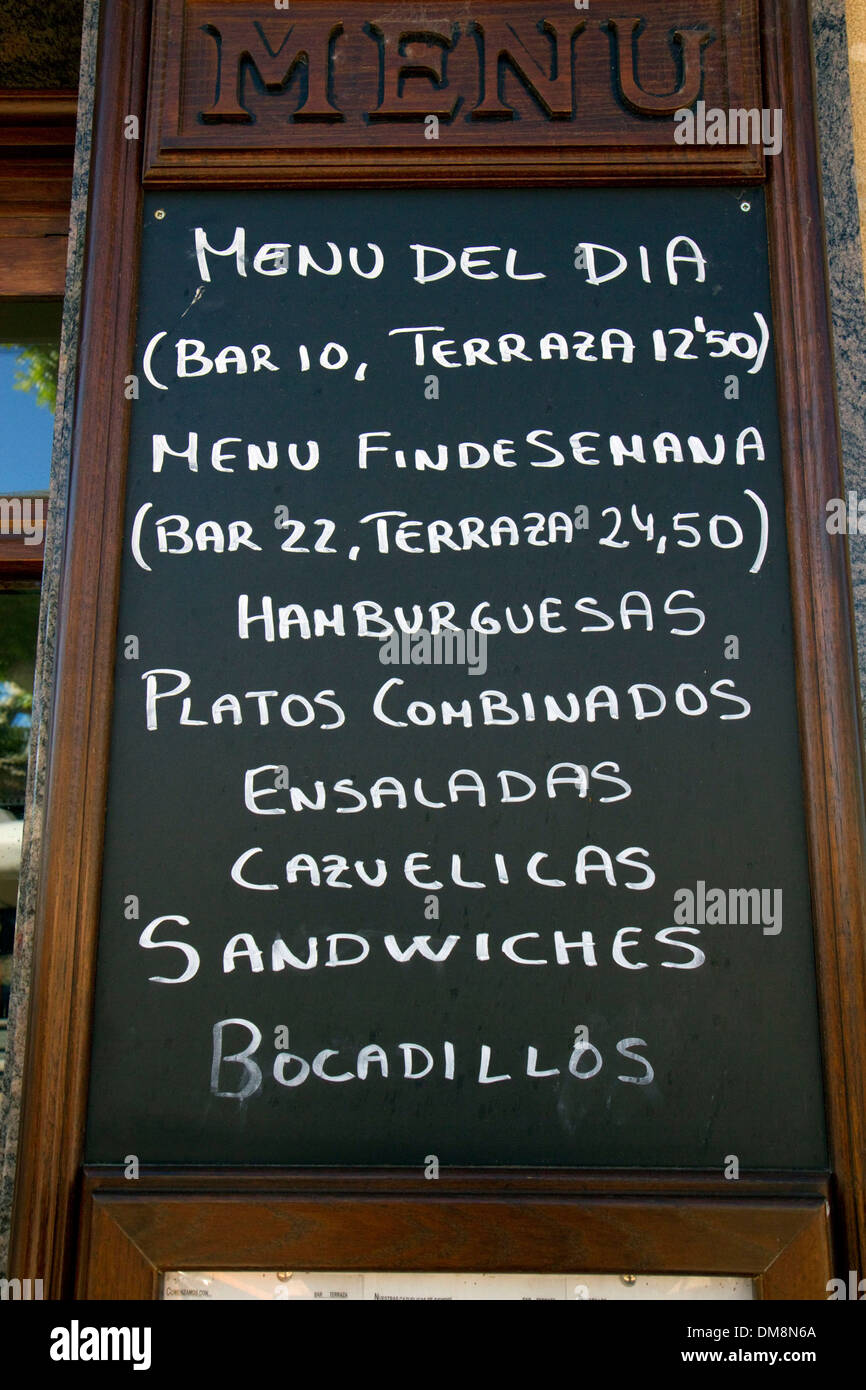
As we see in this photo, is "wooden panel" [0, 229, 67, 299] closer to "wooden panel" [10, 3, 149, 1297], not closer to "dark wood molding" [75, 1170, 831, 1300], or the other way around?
"wooden panel" [10, 3, 149, 1297]

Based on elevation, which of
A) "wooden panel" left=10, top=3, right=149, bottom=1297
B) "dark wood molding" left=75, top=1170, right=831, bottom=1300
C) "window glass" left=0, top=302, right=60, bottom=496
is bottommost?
"dark wood molding" left=75, top=1170, right=831, bottom=1300

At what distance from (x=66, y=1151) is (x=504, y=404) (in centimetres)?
149

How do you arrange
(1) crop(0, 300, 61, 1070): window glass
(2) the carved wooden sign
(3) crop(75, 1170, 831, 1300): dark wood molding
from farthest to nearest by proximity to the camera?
(1) crop(0, 300, 61, 1070): window glass, (2) the carved wooden sign, (3) crop(75, 1170, 831, 1300): dark wood molding

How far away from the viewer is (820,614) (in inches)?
68.8

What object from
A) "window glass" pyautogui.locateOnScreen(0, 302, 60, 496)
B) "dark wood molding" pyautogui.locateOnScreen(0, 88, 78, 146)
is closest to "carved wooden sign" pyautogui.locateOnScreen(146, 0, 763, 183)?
"dark wood molding" pyautogui.locateOnScreen(0, 88, 78, 146)

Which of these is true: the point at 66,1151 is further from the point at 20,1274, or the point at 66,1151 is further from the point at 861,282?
the point at 861,282

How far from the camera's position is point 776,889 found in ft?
5.44

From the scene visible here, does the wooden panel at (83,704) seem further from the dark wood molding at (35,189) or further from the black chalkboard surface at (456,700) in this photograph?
the dark wood molding at (35,189)

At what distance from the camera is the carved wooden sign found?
6.30 feet

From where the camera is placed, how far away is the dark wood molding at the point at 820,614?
1.59 m

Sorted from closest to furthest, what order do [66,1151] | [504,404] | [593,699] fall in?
[66,1151]
[593,699]
[504,404]

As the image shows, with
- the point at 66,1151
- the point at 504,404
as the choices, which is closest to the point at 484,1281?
the point at 66,1151

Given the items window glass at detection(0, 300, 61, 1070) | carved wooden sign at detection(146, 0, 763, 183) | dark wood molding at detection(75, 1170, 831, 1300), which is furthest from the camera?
window glass at detection(0, 300, 61, 1070)
